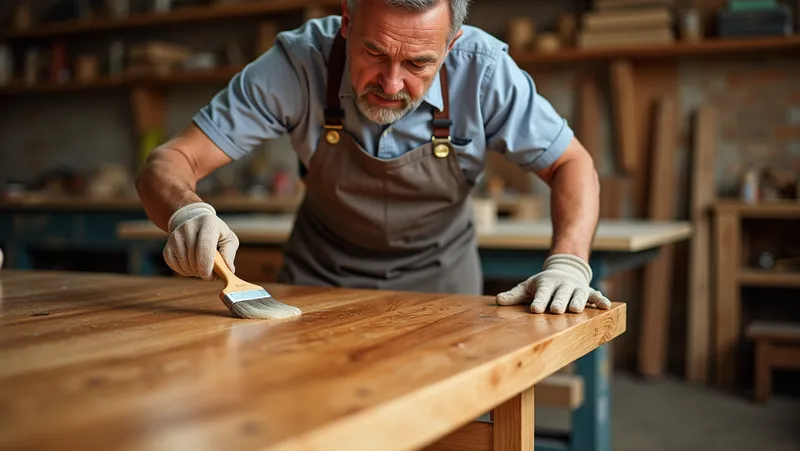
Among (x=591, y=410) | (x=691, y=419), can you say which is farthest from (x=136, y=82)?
(x=591, y=410)

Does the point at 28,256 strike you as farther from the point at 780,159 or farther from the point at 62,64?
the point at 780,159

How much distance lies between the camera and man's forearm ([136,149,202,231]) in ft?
5.29

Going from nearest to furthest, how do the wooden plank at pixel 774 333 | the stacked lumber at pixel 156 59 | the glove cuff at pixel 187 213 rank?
the glove cuff at pixel 187 213
the wooden plank at pixel 774 333
the stacked lumber at pixel 156 59

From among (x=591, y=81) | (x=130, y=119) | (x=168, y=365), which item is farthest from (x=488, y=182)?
(x=168, y=365)

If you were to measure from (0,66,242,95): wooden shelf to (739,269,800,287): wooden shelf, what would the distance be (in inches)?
129

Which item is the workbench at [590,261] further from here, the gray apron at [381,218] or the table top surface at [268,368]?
the table top surface at [268,368]

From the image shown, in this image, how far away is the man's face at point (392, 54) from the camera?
150 centimetres

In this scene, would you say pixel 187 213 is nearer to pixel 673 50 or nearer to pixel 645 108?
pixel 673 50

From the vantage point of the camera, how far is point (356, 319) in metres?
1.26

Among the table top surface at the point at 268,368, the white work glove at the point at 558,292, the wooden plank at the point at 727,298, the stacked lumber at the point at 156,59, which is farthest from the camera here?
the stacked lumber at the point at 156,59

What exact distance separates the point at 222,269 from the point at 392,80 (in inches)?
18.9

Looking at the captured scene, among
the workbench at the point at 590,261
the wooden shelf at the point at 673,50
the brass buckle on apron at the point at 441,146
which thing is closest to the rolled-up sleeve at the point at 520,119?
the brass buckle on apron at the point at 441,146

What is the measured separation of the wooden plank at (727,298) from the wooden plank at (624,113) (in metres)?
0.61

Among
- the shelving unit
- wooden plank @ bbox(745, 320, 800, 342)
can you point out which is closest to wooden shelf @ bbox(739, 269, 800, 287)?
the shelving unit
